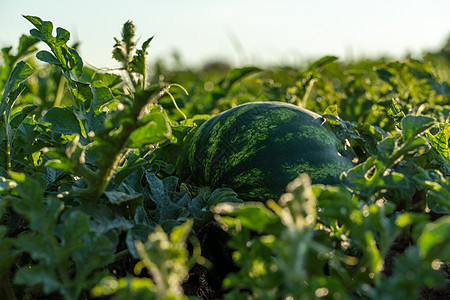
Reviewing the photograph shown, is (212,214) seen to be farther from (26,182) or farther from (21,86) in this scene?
(21,86)

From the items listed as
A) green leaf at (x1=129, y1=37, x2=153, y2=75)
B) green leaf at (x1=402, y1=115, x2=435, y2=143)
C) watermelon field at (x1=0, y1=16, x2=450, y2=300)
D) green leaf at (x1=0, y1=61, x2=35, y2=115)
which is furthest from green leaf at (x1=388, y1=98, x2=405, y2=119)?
green leaf at (x1=0, y1=61, x2=35, y2=115)

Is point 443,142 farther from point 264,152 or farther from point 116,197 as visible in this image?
point 116,197

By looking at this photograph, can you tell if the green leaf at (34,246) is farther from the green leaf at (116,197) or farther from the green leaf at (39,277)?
the green leaf at (116,197)

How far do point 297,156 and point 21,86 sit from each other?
4.19ft

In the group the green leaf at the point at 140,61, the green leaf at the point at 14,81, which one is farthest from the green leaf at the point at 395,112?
the green leaf at the point at 14,81

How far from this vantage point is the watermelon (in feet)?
6.88

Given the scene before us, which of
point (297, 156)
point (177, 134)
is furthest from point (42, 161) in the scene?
point (297, 156)

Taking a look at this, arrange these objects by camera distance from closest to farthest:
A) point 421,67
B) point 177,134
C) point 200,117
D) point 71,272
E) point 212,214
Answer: point 71,272, point 212,214, point 177,134, point 200,117, point 421,67

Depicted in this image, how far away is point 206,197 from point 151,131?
26.1 inches

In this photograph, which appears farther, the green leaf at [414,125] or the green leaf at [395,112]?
the green leaf at [395,112]

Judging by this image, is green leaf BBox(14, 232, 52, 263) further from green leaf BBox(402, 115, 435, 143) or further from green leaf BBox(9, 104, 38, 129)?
green leaf BBox(402, 115, 435, 143)

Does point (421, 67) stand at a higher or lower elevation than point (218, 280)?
higher

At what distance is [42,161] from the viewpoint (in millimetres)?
2230

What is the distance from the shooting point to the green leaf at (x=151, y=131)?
145cm
